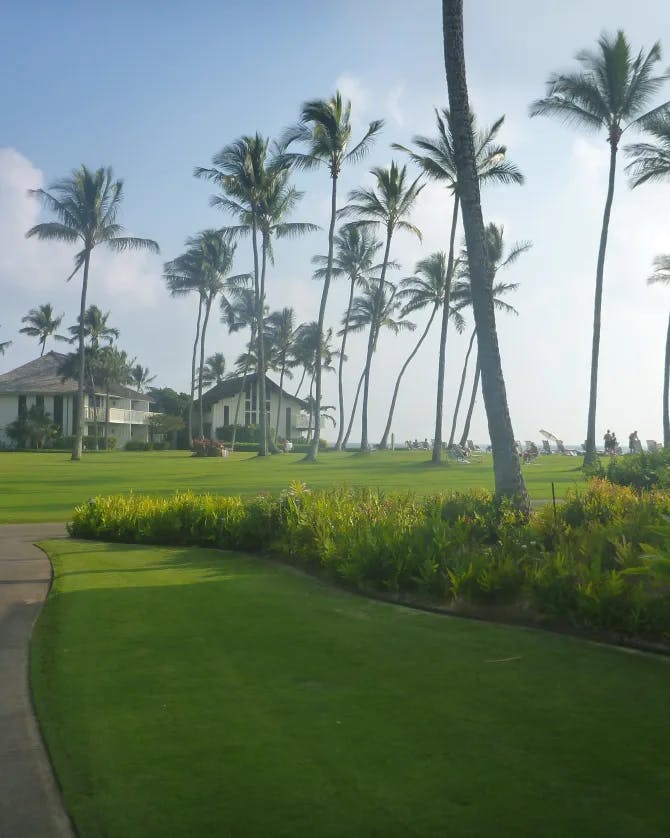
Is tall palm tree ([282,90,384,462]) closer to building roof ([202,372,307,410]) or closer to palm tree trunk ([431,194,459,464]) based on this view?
palm tree trunk ([431,194,459,464])

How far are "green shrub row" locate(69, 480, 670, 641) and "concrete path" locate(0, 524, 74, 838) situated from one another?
10.7 feet

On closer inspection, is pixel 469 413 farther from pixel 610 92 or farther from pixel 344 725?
pixel 344 725

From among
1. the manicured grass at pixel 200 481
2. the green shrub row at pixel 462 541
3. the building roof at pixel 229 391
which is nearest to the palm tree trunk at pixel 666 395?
the manicured grass at pixel 200 481

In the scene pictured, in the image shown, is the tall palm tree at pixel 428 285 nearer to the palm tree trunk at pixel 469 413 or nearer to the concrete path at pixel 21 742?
the palm tree trunk at pixel 469 413

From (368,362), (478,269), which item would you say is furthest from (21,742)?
(368,362)

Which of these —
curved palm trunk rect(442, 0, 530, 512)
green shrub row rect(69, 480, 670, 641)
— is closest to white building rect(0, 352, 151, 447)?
green shrub row rect(69, 480, 670, 641)

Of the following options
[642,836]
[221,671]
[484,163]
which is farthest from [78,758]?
[484,163]

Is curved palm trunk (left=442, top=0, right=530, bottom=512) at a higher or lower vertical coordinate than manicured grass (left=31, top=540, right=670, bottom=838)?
higher

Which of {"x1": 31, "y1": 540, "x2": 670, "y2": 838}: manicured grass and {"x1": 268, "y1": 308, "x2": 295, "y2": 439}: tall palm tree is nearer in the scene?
{"x1": 31, "y1": 540, "x2": 670, "y2": 838}: manicured grass

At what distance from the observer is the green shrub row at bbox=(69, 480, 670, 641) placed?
675 cm

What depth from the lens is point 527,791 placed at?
394 centimetres

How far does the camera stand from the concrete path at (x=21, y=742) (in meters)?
3.82

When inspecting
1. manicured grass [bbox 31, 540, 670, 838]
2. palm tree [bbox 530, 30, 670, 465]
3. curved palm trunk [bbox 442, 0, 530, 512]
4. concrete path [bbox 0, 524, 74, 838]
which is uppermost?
palm tree [bbox 530, 30, 670, 465]

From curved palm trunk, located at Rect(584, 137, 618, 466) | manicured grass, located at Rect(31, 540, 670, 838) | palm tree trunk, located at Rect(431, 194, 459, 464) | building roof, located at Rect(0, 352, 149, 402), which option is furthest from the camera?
building roof, located at Rect(0, 352, 149, 402)
